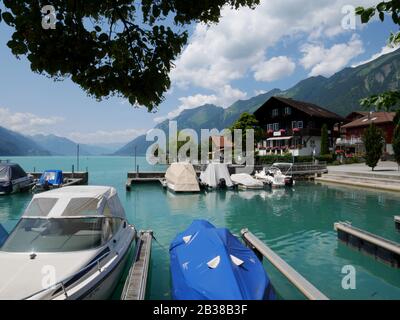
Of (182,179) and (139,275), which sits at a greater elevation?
(182,179)

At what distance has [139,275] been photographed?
8.56 meters

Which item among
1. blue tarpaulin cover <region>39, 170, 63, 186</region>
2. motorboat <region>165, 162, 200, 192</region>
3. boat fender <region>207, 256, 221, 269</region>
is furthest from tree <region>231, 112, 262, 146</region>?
boat fender <region>207, 256, 221, 269</region>

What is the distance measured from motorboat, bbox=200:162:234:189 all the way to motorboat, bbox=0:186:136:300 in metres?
24.1

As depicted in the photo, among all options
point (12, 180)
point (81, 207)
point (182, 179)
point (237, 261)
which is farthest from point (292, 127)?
point (81, 207)

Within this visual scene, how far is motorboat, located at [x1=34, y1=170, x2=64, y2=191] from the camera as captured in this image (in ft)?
106

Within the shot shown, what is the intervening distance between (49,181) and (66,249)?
28260 mm

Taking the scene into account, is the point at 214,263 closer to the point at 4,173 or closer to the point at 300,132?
the point at 4,173
